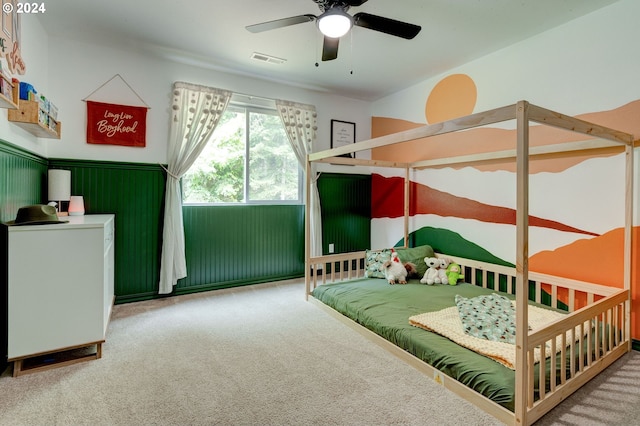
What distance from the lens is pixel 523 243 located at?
5.05ft

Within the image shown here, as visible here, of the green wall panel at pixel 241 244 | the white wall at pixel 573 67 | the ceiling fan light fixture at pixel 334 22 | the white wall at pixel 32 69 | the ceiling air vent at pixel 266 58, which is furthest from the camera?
the green wall panel at pixel 241 244

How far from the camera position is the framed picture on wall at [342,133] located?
4.59 metres

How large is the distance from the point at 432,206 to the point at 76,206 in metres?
3.64

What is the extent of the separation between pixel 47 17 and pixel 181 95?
1163mm

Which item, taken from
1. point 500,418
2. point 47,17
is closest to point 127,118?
point 47,17

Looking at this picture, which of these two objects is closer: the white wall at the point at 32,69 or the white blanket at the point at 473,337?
the white blanket at the point at 473,337

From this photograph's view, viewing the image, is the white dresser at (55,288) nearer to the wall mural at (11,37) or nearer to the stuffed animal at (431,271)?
the wall mural at (11,37)

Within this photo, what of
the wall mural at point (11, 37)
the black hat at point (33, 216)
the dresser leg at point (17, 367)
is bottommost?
the dresser leg at point (17, 367)

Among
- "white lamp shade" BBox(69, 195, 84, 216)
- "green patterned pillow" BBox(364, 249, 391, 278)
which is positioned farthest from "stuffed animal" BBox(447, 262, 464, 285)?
"white lamp shade" BBox(69, 195, 84, 216)

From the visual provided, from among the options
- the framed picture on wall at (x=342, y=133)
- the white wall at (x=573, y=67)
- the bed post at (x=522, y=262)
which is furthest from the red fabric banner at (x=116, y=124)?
the white wall at (x=573, y=67)

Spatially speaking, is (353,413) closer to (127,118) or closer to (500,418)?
(500,418)

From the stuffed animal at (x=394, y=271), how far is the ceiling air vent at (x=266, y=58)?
8.02 feet

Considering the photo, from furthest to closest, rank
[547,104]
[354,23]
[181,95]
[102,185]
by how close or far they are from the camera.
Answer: [181,95] → [102,185] → [547,104] → [354,23]

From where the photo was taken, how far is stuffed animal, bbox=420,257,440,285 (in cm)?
341
